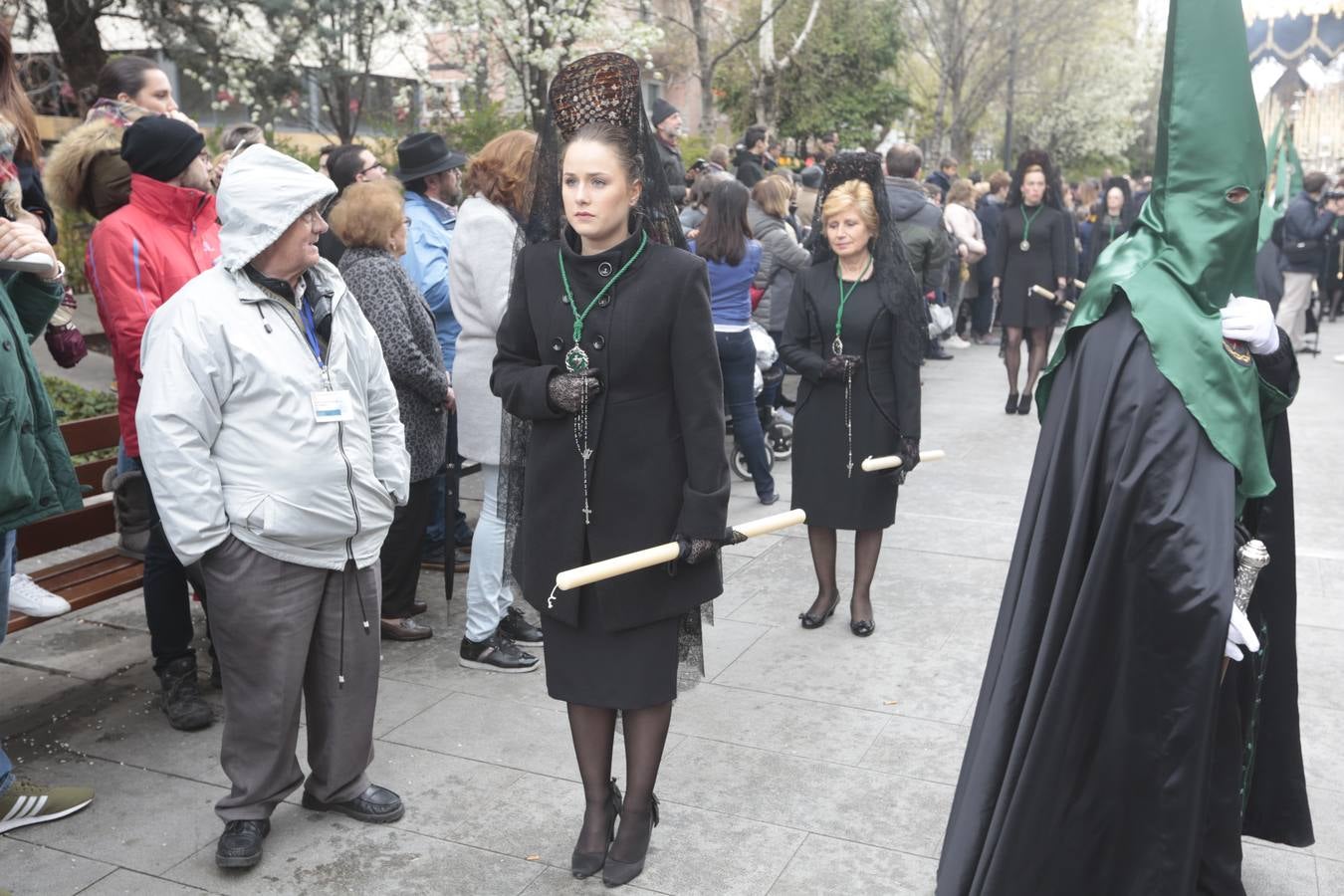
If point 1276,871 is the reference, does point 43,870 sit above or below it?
above

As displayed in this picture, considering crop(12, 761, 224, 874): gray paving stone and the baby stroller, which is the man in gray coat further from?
crop(12, 761, 224, 874): gray paving stone

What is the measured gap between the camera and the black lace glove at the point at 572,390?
11.1ft

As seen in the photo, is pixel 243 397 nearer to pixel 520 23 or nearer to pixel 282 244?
pixel 282 244

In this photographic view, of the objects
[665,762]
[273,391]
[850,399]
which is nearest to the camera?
[273,391]

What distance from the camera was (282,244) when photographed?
3717 millimetres

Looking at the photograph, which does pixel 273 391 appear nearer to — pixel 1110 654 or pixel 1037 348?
pixel 1110 654

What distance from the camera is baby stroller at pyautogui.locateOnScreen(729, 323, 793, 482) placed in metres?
8.70

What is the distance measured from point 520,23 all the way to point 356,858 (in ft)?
43.3

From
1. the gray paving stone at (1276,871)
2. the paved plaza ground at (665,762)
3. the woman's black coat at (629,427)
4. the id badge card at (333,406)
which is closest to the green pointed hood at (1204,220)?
the woman's black coat at (629,427)

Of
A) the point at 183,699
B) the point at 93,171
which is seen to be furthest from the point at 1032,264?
the point at 183,699

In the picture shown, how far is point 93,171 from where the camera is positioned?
5000 mm

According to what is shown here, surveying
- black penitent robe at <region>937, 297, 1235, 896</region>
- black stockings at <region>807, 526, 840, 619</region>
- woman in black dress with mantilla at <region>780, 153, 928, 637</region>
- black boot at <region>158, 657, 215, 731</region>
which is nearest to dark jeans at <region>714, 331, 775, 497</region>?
woman in black dress with mantilla at <region>780, 153, 928, 637</region>

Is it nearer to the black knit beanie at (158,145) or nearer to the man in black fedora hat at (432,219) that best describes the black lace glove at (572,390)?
the black knit beanie at (158,145)

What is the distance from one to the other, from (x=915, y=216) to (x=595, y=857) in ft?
22.8
